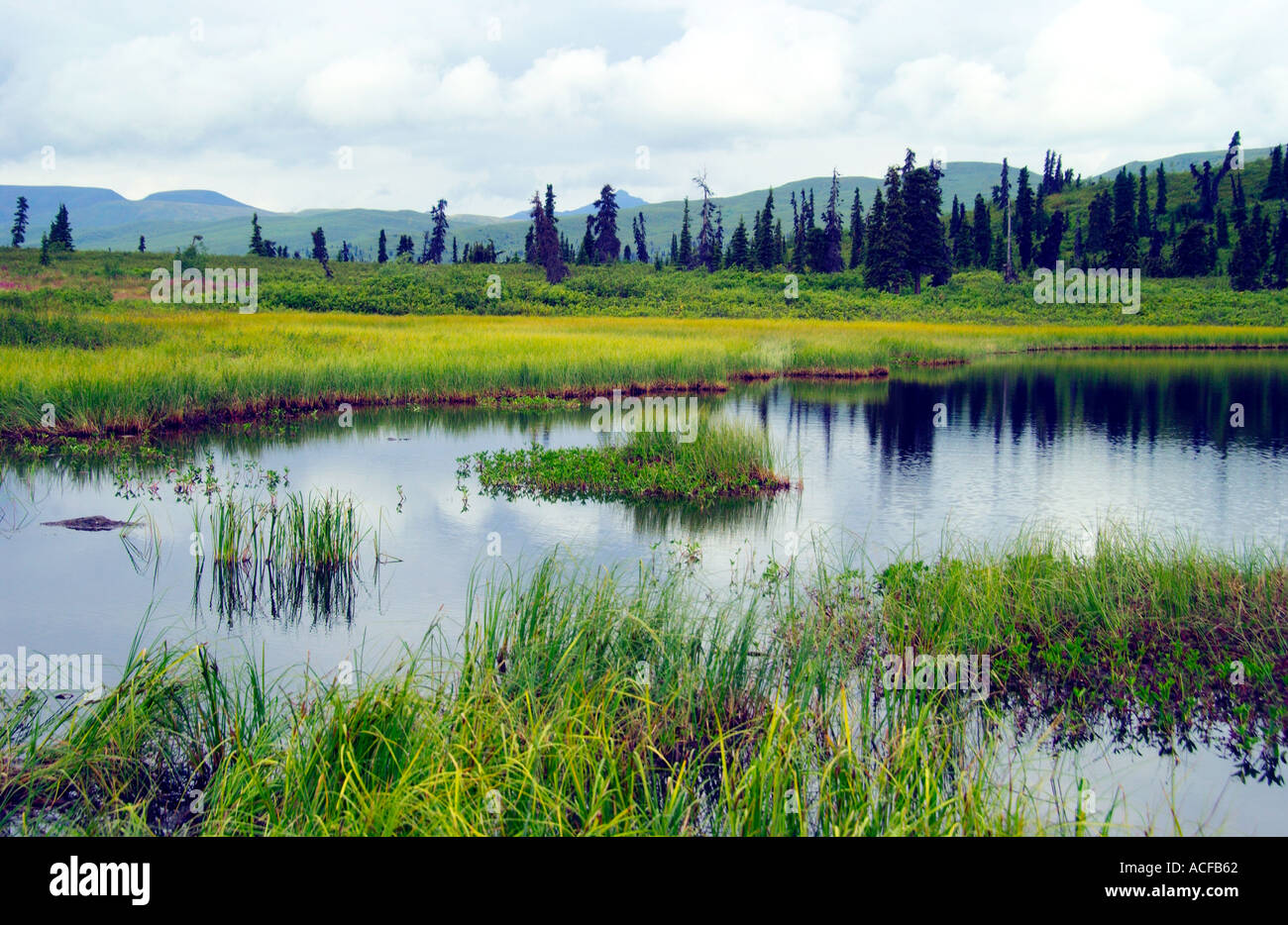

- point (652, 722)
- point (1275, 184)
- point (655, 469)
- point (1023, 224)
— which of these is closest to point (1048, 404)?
point (655, 469)

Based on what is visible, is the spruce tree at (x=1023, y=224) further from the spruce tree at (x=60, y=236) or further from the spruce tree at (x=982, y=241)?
the spruce tree at (x=60, y=236)

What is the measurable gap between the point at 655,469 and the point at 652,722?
34.5 ft

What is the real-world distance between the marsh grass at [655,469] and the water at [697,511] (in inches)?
23.9

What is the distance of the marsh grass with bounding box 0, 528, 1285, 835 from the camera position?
18.5ft

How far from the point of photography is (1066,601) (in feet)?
31.2

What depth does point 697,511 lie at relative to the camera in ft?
52.8

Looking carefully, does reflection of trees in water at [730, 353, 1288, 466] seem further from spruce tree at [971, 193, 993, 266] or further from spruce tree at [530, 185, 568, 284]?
spruce tree at [971, 193, 993, 266]

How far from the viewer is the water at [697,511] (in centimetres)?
1055

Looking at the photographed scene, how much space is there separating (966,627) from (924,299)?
7746 centimetres

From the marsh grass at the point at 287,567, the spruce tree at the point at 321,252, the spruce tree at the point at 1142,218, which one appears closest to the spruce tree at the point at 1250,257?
the spruce tree at the point at 1142,218

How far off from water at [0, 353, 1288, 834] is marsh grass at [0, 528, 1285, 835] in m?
1.40

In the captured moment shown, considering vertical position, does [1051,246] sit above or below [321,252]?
above

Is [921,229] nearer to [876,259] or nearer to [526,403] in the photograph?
[876,259]

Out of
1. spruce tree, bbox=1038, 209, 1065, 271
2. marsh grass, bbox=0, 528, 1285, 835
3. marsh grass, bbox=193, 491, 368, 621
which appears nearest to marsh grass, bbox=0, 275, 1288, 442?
marsh grass, bbox=193, 491, 368, 621
